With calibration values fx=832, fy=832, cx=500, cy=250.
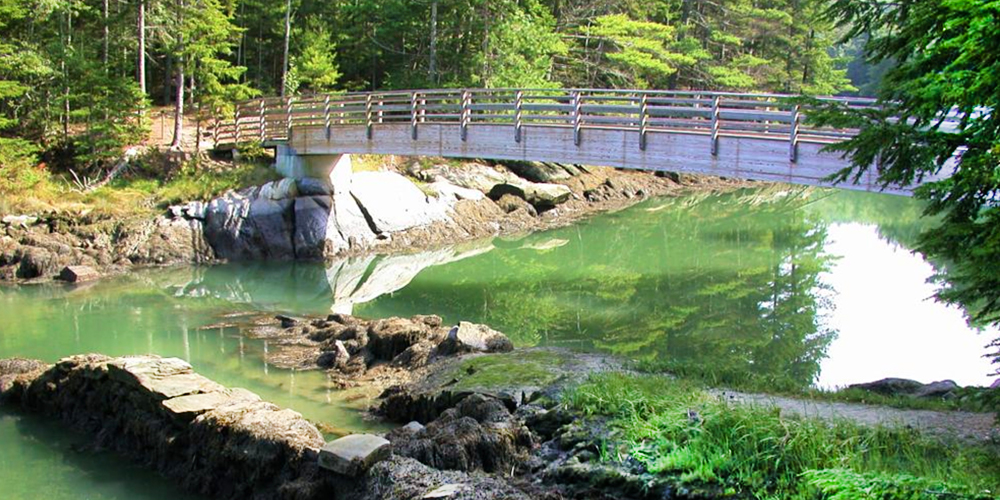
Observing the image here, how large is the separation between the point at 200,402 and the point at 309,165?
16.1 m

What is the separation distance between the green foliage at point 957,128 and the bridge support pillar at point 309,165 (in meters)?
19.6

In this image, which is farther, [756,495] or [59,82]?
[59,82]

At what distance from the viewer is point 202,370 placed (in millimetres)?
12852

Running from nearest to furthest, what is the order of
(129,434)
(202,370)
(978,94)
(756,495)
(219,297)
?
(978,94)
(756,495)
(129,434)
(202,370)
(219,297)

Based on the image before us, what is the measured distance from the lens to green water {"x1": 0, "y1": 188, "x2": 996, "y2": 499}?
11.4 metres

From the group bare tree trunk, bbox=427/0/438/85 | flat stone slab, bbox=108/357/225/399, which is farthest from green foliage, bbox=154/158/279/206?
flat stone slab, bbox=108/357/225/399

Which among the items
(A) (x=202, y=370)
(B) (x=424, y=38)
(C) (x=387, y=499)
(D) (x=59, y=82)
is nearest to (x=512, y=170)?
(B) (x=424, y=38)

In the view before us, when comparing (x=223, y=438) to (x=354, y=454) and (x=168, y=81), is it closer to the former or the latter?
(x=354, y=454)

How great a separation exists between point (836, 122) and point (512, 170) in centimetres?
2684

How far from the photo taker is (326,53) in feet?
105

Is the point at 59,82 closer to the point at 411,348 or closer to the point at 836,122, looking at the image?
the point at 411,348

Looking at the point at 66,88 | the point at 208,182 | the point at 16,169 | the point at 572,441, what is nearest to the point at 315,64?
the point at 208,182

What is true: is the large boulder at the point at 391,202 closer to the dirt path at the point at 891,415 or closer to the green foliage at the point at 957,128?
the dirt path at the point at 891,415

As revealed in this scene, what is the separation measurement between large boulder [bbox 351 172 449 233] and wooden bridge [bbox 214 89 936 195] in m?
1.79
